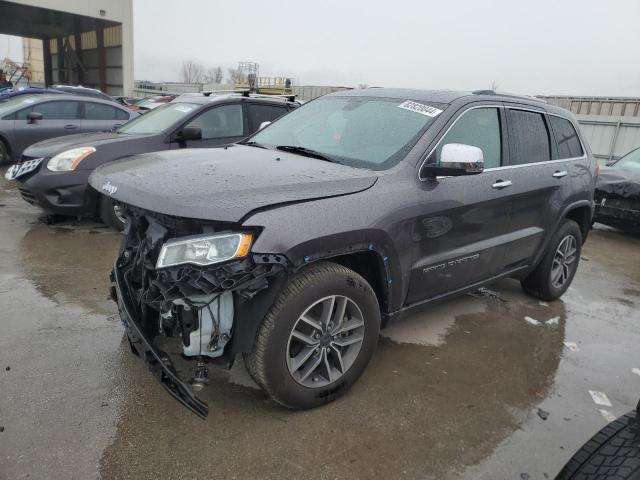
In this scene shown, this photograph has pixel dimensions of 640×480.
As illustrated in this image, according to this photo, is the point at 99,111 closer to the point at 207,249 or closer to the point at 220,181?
the point at 220,181

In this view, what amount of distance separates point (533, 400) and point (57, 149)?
542 cm

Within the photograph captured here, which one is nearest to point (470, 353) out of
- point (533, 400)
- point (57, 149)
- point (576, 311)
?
point (533, 400)

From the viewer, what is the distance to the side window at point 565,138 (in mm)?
4422

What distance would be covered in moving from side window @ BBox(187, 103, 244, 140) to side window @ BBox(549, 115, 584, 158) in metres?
3.82

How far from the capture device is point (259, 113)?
264 inches

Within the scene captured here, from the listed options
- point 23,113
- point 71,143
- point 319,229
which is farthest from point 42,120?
point 319,229

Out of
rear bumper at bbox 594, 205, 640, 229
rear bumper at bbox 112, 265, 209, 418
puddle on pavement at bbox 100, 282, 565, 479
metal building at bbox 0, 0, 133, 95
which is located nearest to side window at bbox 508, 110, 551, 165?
puddle on pavement at bbox 100, 282, 565, 479

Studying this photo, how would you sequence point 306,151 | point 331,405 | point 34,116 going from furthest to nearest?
1. point 34,116
2. point 306,151
3. point 331,405

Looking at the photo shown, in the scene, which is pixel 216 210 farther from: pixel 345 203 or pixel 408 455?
pixel 408 455

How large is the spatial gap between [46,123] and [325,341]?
856 cm

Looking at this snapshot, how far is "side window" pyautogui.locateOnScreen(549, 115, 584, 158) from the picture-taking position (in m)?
4.42

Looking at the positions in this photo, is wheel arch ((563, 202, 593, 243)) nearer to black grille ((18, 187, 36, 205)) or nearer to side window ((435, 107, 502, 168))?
side window ((435, 107, 502, 168))

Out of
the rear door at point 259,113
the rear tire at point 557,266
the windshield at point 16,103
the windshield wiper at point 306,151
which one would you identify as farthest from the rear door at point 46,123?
the rear tire at point 557,266

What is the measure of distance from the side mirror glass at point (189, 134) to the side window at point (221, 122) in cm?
21
